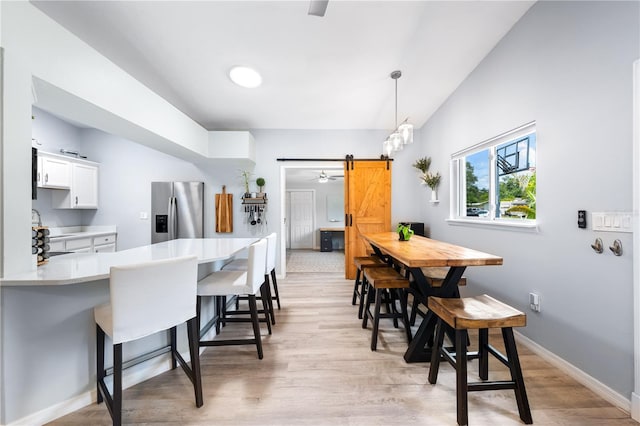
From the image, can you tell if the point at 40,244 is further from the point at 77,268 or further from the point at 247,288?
the point at 247,288

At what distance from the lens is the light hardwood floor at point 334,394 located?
136cm

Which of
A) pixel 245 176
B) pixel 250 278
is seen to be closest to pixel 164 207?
pixel 245 176

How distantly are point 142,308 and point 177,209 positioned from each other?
3.25 m

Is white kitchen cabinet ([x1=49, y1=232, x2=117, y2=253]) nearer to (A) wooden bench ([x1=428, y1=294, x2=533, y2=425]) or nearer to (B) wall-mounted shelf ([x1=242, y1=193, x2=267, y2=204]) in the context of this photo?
(B) wall-mounted shelf ([x1=242, y1=193, x2=267, y2=204])

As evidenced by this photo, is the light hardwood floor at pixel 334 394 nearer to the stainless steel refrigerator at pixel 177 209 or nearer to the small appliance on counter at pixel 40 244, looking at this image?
the small appliance on counter at pixel 40 244

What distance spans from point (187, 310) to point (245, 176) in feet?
9.81

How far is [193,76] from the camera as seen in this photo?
2.76 meters

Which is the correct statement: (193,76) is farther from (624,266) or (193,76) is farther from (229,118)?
(624,266)

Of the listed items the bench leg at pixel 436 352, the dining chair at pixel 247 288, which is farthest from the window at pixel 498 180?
the dining chair at pixel 247 288

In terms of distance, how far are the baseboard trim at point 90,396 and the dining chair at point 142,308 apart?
0.08 metres

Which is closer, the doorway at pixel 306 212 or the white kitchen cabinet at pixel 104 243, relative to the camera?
the white kitchen cabinet at pixel 104 243

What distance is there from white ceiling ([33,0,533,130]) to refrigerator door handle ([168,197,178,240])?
5.35 feet

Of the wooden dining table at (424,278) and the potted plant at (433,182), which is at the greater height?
the potted plant at (433,182)

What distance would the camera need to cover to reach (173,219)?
4.05 m
